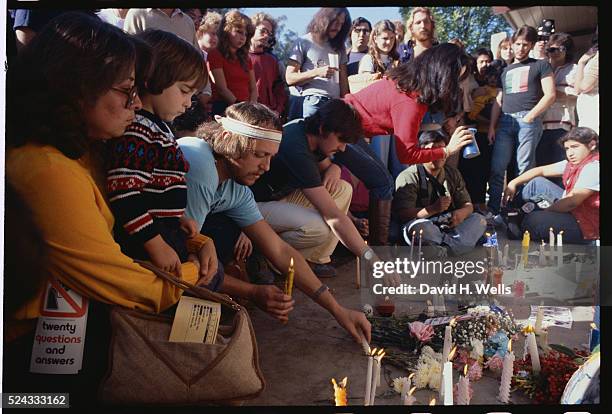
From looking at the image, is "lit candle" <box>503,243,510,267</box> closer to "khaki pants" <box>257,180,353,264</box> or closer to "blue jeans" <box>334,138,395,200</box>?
"blue jeans" <box>334,138,395,200</box>

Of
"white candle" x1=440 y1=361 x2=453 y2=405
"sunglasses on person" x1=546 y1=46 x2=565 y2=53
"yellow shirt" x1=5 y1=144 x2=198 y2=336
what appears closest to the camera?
"yellow shirt" x1=5 y1=144 x2=198 y2=336

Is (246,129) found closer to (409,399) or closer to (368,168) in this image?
(368,168)

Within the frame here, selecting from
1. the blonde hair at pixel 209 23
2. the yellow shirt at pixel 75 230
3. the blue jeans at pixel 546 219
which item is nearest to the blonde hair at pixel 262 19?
the blonde hair at pixel 209 23

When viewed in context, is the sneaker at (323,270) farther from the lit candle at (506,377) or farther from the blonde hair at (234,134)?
the lit candle at (506,377)

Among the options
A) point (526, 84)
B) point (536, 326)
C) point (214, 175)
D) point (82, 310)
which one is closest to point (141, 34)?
point (214, 175)

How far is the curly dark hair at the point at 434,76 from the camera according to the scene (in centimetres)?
301

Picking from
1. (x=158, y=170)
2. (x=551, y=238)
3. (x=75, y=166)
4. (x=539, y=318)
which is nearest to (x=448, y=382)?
(x=539, y=318)

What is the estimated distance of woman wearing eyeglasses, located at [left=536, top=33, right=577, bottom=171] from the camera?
2947mm

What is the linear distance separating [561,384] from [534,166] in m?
0.94

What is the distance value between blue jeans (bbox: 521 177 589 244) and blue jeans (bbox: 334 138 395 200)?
1.98 feet

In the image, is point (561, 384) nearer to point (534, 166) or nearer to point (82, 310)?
point (534, 166)

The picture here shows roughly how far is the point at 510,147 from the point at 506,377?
100 centimetres

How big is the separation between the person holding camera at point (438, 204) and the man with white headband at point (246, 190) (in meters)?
0.47

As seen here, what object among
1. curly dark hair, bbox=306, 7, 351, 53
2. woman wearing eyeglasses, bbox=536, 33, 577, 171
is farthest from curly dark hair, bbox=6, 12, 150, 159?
woman wearing eyeglasses, bbox=536, 33, 577, 171
